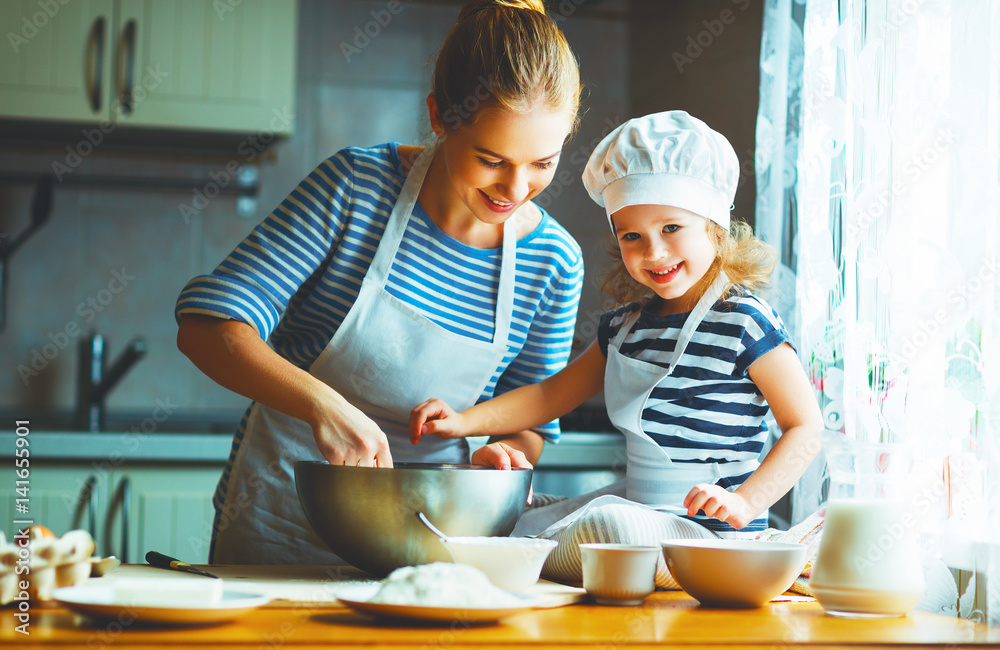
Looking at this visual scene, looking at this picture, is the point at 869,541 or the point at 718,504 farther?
the point at 718,504

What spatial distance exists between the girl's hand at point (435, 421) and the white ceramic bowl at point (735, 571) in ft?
1.33

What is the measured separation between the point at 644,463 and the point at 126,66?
177 cm

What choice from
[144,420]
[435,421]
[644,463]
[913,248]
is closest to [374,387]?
[435,421]

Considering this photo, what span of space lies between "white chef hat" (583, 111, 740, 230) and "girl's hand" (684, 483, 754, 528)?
1.18 feet

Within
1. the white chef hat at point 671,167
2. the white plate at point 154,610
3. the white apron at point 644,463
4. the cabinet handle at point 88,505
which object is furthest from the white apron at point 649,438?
the cabinet handle at point 88,505

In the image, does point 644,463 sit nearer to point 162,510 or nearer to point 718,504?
point 718,504

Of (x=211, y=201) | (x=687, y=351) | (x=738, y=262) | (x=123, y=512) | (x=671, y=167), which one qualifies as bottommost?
(x=123, y=512)

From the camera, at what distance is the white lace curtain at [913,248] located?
1.02 metres

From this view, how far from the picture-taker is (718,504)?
906 millimetres

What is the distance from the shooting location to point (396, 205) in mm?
1175

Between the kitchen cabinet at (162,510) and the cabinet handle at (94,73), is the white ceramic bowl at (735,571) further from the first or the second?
the cabinet handle at (94,73)

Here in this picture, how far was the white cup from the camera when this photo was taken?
0.77m

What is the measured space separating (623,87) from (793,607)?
2.23 metres

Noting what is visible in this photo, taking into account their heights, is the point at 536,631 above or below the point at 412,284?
below
